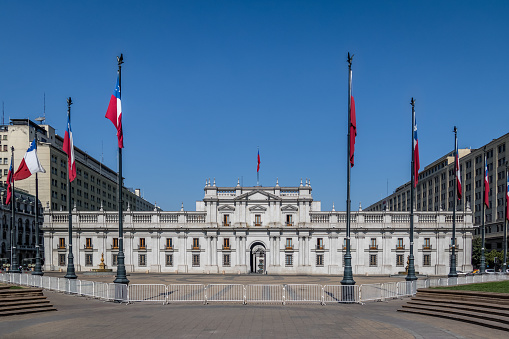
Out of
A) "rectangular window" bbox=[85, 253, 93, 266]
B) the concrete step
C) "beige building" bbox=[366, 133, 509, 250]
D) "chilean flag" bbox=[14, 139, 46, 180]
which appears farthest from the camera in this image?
"beige building" bbox=[366, 133, 509, 250]

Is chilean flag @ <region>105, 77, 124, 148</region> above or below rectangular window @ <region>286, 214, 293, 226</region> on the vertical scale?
above

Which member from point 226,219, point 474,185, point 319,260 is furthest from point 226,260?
point 474,185

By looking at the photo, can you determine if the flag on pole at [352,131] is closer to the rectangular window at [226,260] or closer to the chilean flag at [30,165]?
the chilean flag at [30,165]

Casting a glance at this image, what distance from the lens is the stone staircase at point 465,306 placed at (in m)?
22.2

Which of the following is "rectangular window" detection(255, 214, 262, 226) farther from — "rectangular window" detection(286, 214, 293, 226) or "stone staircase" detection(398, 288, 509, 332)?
"stone staircase" detection(398, 288, 509, 332)

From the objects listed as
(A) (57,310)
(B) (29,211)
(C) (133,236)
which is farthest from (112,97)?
(B) (29,211)

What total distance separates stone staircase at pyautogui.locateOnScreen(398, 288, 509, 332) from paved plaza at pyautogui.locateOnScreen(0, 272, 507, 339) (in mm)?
679

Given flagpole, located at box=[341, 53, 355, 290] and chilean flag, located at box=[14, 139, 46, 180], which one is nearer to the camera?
flagpole, located at box=[341, 53, 355, 290]

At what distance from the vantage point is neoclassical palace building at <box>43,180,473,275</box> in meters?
82.9

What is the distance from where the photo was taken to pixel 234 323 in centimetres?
2244

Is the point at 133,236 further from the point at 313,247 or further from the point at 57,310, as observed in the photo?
the point at 57,310

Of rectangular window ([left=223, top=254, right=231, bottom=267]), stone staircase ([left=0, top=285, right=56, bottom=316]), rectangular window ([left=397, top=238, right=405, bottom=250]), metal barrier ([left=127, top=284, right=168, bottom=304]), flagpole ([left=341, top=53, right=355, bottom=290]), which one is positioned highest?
flagpole ([left=341, top=53, right=355, bottom=290])

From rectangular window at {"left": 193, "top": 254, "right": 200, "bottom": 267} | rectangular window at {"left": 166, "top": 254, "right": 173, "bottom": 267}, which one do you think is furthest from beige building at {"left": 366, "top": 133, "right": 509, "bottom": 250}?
rectangular window at {"left": 166, "top": 254, "right": 173, "bottom": 267}

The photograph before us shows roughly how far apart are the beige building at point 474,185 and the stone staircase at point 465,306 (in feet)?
187
